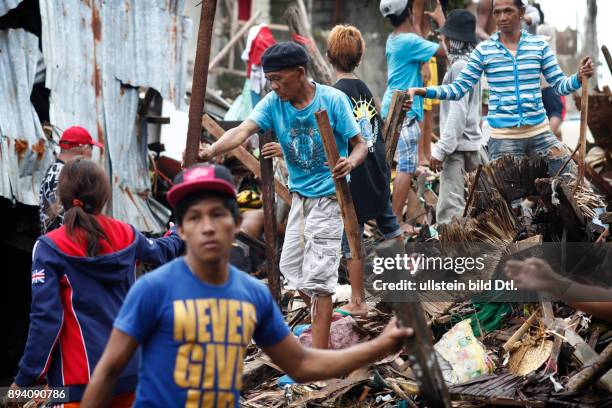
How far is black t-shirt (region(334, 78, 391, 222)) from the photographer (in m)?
7.48

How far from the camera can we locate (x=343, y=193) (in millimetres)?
6289

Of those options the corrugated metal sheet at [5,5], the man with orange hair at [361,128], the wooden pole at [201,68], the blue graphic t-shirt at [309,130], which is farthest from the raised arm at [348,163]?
the corrugated metal sheet at [5,5]

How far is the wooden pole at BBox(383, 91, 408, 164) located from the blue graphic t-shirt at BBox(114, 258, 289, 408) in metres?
4.55

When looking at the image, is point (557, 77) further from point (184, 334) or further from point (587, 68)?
point (184, 334)

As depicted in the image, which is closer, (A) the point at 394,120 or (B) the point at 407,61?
(A) the point at 394,120

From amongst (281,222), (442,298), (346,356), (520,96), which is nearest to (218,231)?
(346,356)

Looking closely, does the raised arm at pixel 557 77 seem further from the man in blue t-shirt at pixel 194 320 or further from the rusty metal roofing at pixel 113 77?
the rusty metal roofing at pixel 113 77

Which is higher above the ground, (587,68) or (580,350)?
(587,68)

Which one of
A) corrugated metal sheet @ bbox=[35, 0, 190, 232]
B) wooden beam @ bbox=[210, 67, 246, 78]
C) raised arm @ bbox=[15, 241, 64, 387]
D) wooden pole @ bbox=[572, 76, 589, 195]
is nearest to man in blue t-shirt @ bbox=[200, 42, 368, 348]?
raised arm @ bbox=[15, 241, 64, 387]

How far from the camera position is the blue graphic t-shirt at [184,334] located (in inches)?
135

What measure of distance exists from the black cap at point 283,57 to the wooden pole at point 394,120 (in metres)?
1.79

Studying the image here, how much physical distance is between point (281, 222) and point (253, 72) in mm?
3441

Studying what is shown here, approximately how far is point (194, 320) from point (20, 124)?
692 centimetres

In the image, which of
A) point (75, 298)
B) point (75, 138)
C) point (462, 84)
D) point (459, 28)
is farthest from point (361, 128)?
point (75, 298)
